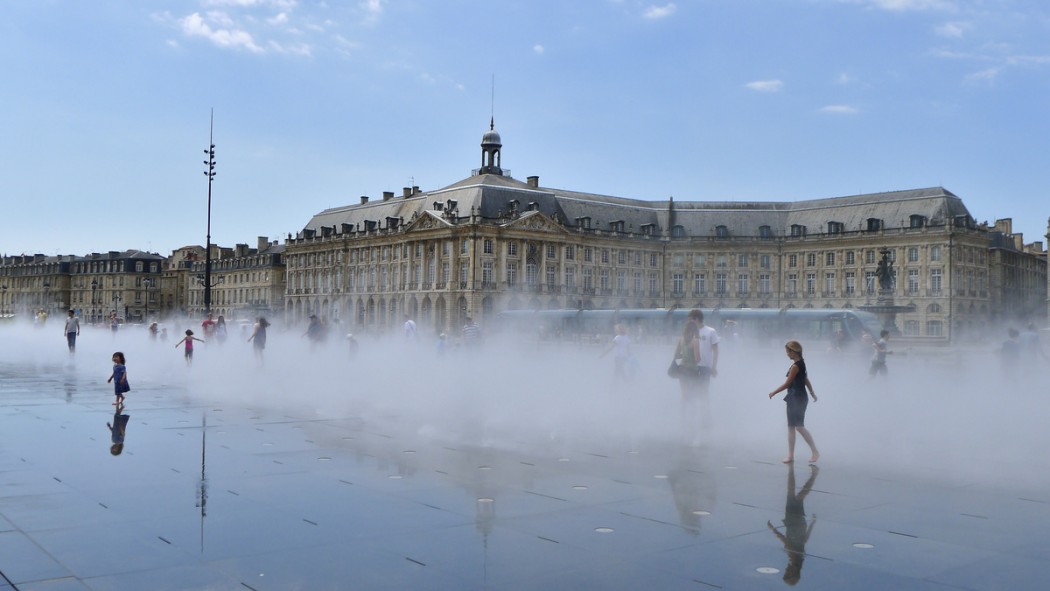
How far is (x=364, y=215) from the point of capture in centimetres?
11425

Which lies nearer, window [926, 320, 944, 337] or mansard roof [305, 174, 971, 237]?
window [926, 320, 944, 337]

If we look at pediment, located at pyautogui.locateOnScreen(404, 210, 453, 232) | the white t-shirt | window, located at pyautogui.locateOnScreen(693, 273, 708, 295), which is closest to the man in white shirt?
the white t-shirt

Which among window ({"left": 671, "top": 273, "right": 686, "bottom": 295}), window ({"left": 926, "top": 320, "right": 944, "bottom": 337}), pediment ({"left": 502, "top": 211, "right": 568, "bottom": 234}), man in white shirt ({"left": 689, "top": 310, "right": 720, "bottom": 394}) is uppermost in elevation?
pediment ({"left": 502, "top": 211, "right": 568, "bottom": 234})

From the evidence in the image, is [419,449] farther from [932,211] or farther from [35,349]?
[932,211]

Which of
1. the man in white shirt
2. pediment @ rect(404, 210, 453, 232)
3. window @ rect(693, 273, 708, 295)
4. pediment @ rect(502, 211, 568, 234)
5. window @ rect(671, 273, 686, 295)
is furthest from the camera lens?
window @ rect(671, 273, 686, 295)

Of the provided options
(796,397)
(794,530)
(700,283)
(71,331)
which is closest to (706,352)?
(796,397)

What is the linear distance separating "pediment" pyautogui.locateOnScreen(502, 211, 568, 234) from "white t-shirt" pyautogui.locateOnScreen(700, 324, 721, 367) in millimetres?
81318

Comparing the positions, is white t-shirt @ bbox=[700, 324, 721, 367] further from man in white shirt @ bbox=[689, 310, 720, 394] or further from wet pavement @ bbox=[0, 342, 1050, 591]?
wet pavement @ bbox=[0, 342, 1050, 591]

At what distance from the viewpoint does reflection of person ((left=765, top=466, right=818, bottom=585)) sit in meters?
6.89

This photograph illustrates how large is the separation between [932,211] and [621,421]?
8794 cm

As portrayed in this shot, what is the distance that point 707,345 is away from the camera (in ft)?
47.7

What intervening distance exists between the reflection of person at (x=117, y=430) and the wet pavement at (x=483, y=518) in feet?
0.43

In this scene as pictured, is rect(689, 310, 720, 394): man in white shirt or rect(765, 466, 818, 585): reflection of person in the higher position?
rect(689, 310, 720, 394): man in white shirt

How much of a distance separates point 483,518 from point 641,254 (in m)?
99.9
